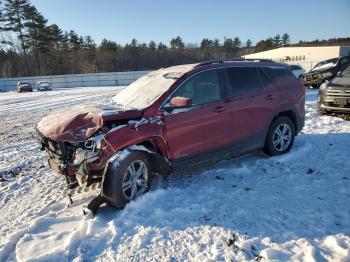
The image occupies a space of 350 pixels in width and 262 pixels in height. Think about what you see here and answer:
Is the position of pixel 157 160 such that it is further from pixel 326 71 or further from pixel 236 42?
pixel 236 42

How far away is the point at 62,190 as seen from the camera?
5559 millimetres

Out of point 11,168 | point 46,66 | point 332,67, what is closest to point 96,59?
point 46,66

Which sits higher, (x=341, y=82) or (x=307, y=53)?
(x=307, y=53)

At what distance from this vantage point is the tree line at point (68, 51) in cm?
6206

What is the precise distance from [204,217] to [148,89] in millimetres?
2304

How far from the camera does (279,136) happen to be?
670 cm

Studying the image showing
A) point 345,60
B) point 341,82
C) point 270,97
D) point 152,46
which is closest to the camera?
point 270,97

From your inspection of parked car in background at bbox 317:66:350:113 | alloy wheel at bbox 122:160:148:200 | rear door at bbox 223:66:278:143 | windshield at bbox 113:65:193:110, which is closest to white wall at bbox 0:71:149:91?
parked car in background at bbox 317:66:350:113

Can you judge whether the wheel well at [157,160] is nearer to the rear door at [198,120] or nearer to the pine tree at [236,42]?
the rear door at [198,120]

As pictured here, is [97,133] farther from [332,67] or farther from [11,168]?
[332,67]

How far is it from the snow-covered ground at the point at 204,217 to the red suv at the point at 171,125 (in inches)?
16.2

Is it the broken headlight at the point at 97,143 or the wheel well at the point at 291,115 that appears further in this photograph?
the wheel well at the point at 291,115

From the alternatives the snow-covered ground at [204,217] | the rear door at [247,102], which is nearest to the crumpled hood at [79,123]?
the snow-covered ground at [204,217]

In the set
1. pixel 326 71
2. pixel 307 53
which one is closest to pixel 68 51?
pixel 307 53
